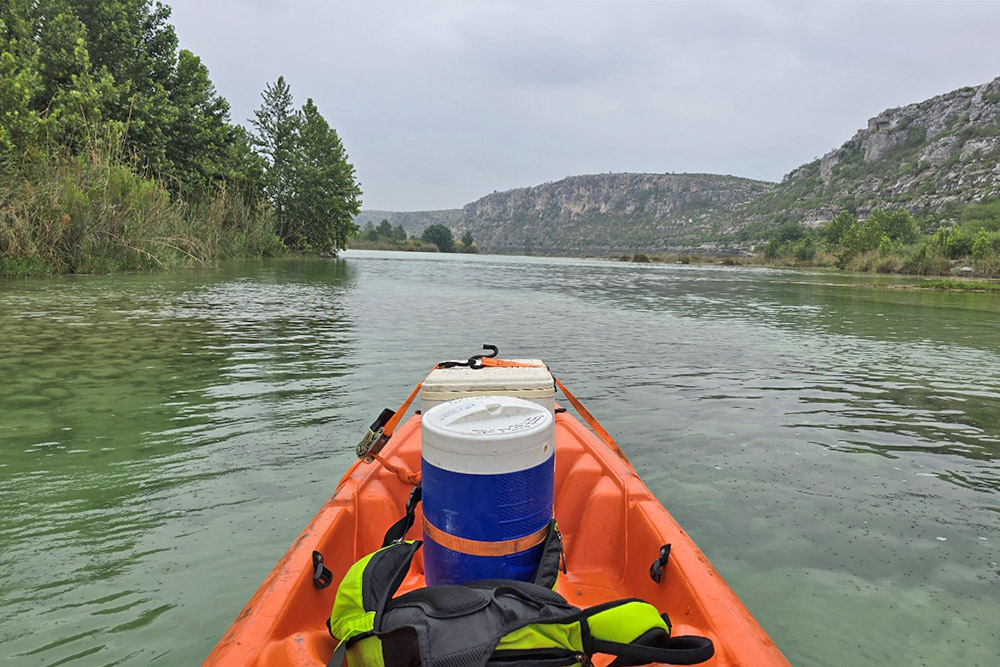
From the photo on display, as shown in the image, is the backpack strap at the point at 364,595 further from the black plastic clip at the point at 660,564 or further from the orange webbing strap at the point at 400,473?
the orange webbing strap at the point at 400,473

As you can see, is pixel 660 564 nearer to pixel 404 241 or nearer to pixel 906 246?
pixel 906 246

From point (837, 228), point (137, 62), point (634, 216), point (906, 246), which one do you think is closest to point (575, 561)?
point (137, 62)

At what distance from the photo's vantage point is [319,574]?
195cm

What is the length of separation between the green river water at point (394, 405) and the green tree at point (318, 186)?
32.5 meters

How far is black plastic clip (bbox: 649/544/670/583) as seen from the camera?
6.84ft

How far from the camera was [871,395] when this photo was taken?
265 inches

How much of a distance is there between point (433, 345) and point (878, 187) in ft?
330

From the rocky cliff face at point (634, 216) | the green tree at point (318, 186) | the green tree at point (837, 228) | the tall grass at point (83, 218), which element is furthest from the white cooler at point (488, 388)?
the rocky cliff face at point (634, 216)

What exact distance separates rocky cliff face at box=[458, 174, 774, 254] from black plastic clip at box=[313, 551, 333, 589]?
120077 millimetres

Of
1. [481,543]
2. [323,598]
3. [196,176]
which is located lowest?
[323,598]

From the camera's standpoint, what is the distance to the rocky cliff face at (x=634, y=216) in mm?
137250

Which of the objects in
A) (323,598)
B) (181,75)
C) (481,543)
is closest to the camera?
(481,543)

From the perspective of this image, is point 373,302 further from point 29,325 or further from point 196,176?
point 196,176

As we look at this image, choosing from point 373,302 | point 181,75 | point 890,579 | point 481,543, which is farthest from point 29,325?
point 181,75
